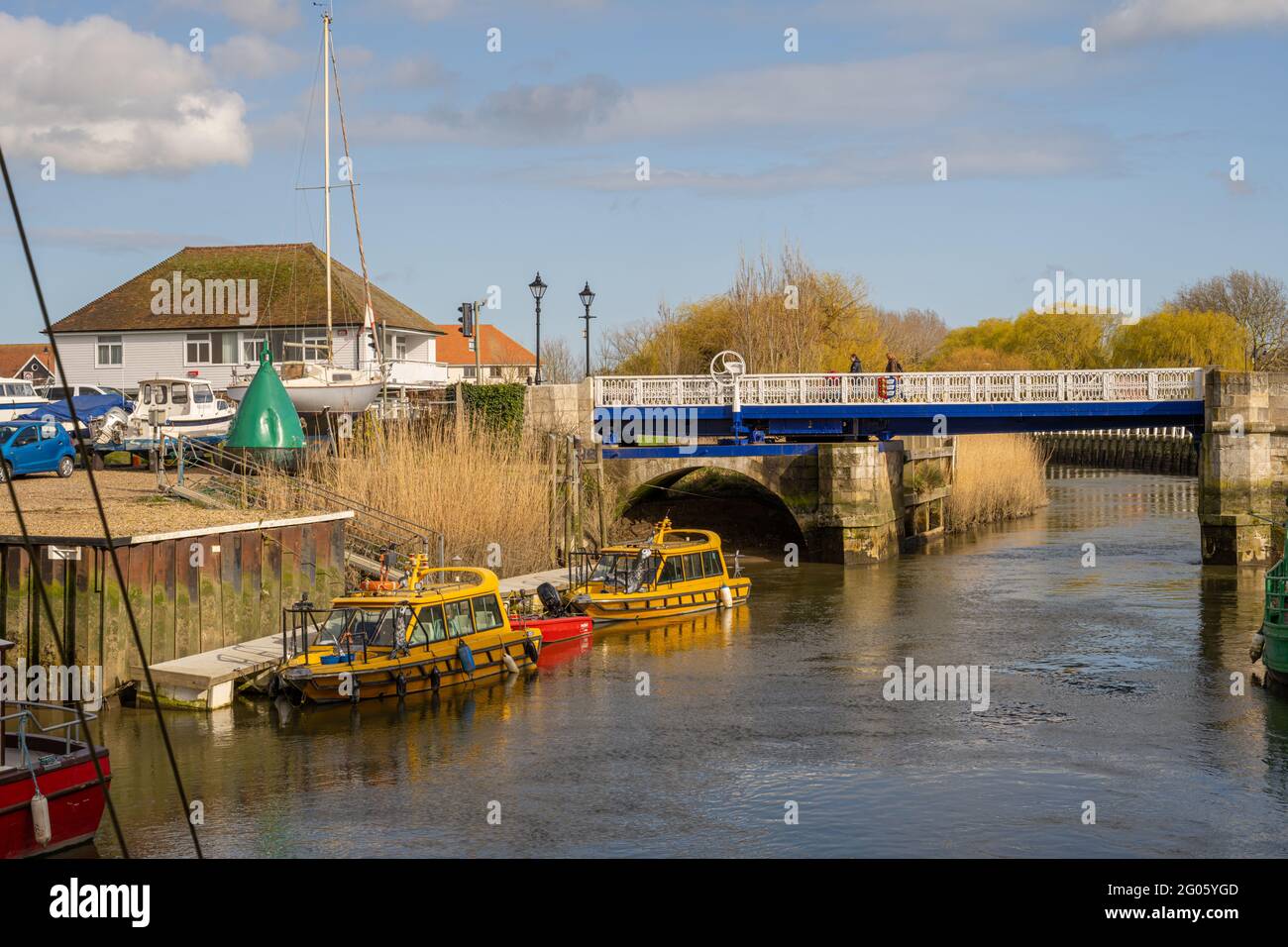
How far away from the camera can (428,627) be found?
2672cm

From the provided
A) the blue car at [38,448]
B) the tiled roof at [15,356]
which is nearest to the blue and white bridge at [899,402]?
the blue car at [38,448]

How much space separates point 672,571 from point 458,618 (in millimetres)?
9734

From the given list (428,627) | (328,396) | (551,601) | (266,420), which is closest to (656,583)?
(551,601)

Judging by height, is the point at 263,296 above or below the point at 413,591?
above

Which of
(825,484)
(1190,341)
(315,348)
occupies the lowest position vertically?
(825,484)

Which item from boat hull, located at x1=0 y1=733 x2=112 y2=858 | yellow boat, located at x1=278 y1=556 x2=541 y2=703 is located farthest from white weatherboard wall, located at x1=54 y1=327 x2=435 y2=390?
boat hull, located at x1=0 y1=733 x2=112 y2=858

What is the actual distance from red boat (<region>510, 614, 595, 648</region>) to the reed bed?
27.4m

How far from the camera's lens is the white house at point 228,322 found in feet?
186

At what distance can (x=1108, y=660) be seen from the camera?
96.6 feet

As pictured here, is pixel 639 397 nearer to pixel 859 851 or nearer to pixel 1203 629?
pixel 1203 629

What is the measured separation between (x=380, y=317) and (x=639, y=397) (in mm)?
14125

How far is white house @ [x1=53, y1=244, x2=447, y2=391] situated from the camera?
56594mm

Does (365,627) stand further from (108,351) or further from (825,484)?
(108,351)

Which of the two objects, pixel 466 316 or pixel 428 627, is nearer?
pixel 428 627
